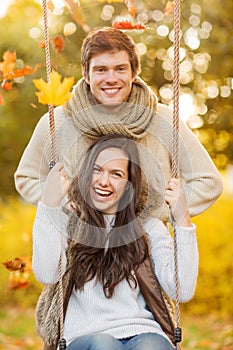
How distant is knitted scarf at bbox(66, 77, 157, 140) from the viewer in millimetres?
2715

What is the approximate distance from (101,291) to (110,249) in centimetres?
14

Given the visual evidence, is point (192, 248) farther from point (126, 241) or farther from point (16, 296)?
point (16, 296)

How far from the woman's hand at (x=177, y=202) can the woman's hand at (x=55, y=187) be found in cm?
30

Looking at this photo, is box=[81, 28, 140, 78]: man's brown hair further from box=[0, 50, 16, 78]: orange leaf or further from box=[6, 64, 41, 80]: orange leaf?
box=[0, 50, 16, 78]: orange leaf

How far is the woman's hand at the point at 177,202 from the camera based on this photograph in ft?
8.30

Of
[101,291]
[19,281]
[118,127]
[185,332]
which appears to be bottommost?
[185,332]

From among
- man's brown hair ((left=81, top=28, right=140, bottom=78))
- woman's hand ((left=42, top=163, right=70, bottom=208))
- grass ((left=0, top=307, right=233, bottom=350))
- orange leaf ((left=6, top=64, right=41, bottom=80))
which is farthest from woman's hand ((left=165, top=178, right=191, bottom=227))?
grass ((left=0, top=307, right=233, bottom=350))

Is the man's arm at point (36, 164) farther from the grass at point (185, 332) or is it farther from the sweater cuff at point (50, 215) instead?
the grass at point (185, 332)

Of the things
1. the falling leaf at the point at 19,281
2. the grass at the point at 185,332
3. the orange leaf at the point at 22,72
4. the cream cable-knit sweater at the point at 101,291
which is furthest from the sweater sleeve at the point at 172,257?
the grass at the point at 185,332

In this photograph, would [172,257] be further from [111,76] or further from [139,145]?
[111,76]

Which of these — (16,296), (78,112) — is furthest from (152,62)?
(78,112)

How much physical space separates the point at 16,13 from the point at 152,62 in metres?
1.03

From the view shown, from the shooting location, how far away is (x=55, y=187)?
101 inches

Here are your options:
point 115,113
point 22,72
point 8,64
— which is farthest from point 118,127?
point 8,64
